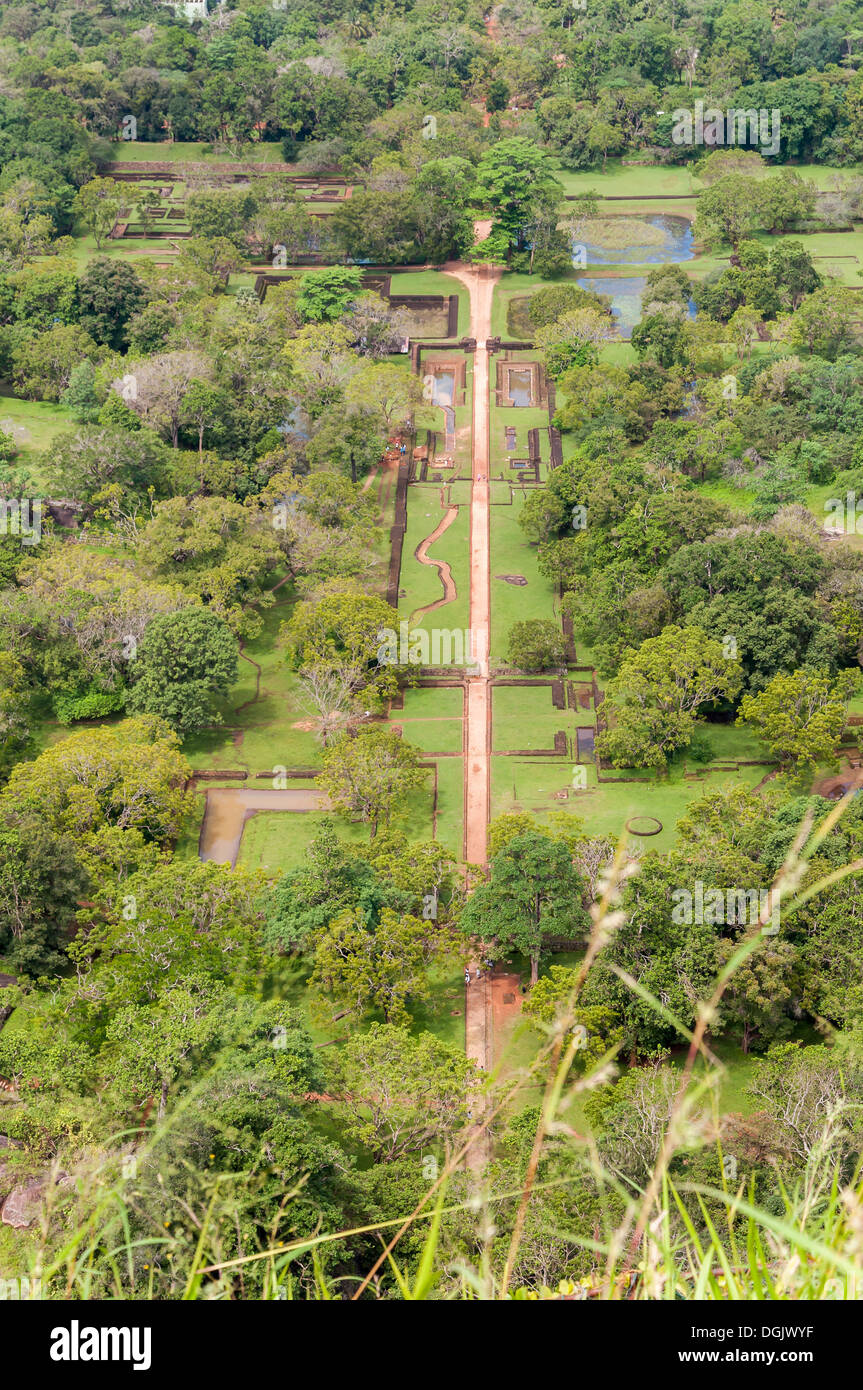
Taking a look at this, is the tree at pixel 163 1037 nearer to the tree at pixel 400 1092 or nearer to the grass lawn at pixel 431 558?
the tree at pixel 400 1092

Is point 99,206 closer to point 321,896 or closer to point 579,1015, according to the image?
point 321,896

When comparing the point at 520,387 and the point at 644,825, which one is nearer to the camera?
the point at 644,825

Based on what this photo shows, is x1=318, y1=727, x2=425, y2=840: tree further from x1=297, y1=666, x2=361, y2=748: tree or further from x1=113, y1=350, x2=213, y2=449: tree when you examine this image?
x1=113, y1=350, x2=213, y2=449: tree

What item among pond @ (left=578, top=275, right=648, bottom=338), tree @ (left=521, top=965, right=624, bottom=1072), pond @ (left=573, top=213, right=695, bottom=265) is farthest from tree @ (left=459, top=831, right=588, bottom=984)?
pond @ (left=573, top=213, right=695, bottom=265)

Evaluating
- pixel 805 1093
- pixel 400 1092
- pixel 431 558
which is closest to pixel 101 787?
pixel 400 1092

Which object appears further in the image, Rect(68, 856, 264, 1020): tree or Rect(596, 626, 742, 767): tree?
Rect(596, 626, 742, 767): tree

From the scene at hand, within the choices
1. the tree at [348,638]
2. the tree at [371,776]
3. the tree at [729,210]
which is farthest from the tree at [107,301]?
the tree at [371,776]
